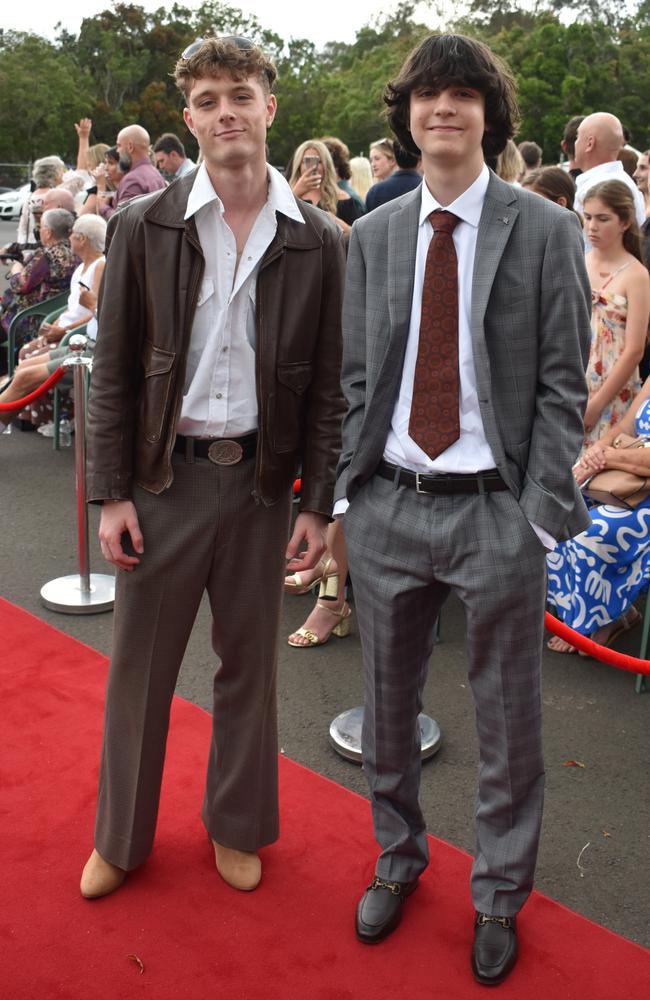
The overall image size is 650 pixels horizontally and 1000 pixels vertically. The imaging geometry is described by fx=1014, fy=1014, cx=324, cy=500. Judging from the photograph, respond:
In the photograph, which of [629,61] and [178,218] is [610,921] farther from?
[629,61]

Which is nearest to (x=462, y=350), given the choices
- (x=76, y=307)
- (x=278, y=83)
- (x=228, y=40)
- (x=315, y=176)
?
(x=228, y=40)

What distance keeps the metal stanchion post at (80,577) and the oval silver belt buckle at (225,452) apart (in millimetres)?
2322

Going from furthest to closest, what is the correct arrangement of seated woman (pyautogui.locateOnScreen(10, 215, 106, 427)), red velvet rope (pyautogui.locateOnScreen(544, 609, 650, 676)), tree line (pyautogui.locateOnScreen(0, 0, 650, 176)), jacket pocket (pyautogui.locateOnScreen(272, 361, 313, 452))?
tree line (pyautogui.locateOnScreen(0, 0, 650, 176)), seated woman (pyautogui.locateOnScreen(10, 215, 106, 427)), red velvet rope (pyautogui.locateOnScreen(544, 609, 650, 676)), jacket pocket (pyautogui.locateOnScreen(272, 361, 313, 452))

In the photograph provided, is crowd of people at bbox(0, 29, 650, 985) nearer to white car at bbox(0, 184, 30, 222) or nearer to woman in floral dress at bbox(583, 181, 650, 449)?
woman in floral dress at bbox(583, 181, 650, 449)

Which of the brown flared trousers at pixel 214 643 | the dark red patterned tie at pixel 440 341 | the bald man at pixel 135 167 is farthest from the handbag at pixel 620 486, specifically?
the bald man at pixel 135 167

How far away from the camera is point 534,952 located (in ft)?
9.12

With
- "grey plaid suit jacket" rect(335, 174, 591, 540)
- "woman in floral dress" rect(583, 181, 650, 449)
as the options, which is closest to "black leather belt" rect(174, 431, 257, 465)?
"grey plaid suit jacket" rect(335, 174, 591, 540)

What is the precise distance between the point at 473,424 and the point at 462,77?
2.73 ft

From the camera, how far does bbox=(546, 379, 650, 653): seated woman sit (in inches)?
174

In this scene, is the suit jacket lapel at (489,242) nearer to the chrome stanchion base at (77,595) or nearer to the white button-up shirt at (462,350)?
the white button-up shirt at (462,350)

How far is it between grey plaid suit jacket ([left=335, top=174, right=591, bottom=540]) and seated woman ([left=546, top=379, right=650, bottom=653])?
1.93 metres

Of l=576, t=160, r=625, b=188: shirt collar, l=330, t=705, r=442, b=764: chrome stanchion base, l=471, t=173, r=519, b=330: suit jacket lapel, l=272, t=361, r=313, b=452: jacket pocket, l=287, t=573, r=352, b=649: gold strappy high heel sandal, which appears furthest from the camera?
l=576, t=160, r=625, b=188: shirt collar

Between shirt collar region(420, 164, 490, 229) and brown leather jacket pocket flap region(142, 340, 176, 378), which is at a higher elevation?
shirt collar region(420, 164, 490, 229)

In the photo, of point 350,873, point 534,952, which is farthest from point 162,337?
point 534,952
